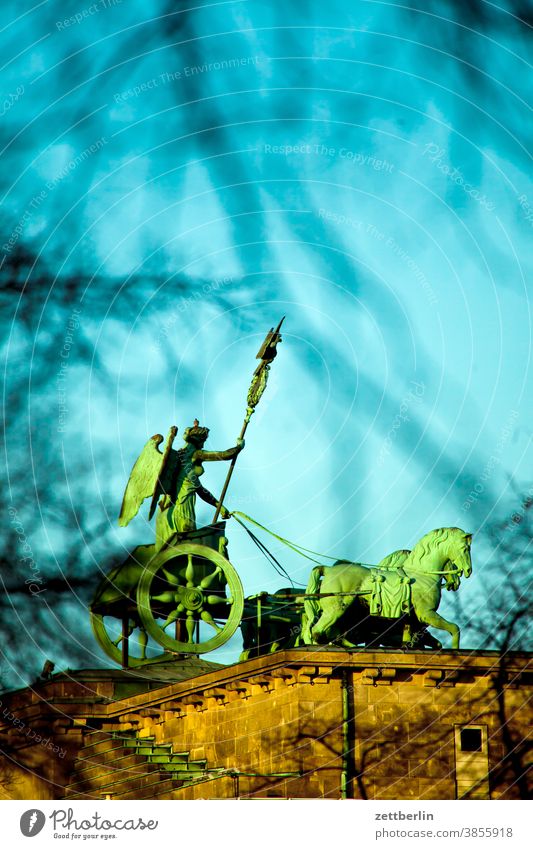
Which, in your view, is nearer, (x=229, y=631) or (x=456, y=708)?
(x=456, y=708)

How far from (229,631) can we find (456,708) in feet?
16.9

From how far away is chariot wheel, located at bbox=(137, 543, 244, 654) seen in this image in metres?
41.0

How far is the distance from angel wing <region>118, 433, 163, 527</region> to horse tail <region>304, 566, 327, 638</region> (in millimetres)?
4154

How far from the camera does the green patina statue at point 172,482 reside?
138 feet

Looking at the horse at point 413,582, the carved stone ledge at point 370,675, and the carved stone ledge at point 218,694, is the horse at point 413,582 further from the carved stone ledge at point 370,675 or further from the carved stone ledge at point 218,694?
the carved stone ledge at point 218,694

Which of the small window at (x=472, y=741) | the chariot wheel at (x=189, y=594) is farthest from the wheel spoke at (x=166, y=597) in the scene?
the small window at (x=472, y=741)

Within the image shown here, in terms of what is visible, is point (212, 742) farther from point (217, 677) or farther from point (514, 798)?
point (514, 798)

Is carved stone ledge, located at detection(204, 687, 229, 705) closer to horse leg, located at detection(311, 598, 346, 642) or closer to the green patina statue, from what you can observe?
horse leg, located at detection(311, 598, 346, 642)

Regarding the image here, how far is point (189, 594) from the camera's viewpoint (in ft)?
135

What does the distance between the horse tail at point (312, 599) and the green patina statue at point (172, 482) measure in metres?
3.05

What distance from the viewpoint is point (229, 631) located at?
41.1m

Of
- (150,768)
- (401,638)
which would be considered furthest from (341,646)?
(150,768)

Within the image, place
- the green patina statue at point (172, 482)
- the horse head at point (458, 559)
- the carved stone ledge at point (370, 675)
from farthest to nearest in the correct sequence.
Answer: the green patina statue at point (172, 482), the horse head at point (458, 559), the carved stone ledge at point (370, 675)

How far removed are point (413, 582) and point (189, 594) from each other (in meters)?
4.57
